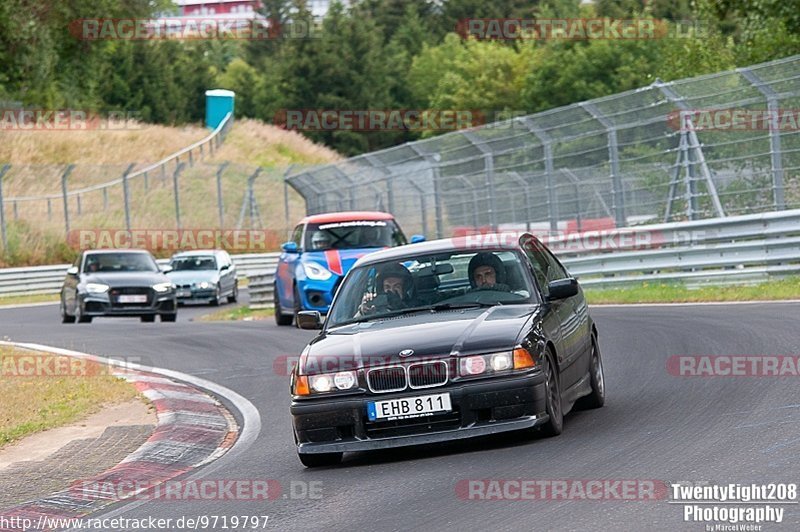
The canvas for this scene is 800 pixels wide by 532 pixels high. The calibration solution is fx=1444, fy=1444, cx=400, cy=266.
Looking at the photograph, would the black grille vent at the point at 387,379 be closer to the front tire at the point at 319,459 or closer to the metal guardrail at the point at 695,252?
the front tire at the point at 319,459

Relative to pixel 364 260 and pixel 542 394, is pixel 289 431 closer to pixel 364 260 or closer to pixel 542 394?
pixel 364 260

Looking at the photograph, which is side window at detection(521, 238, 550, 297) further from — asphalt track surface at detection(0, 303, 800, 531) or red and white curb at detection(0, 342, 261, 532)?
red and white curb at detection(0, 342, 261, 532)

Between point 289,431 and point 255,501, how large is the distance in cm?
287

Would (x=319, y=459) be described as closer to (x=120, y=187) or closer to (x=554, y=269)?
(x=554, y=269)

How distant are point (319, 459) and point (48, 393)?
5.97 metres

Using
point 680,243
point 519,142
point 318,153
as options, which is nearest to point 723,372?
point 680,243

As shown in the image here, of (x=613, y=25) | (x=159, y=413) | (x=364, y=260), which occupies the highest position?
(x=613, y=25)

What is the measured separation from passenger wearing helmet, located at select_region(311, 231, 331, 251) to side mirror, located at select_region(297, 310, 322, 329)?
34.4 feet

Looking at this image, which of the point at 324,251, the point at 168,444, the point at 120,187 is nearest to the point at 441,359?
the point at 168,444

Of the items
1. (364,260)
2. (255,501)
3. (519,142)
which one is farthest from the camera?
(519,142)

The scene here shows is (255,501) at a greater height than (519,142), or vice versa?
(519,142)

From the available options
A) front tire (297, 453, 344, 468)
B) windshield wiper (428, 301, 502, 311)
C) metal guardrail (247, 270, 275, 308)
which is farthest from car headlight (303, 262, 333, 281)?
front tire (297, 453, 344, 468)

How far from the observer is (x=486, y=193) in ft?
95.0

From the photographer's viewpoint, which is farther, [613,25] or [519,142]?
[613,25]
